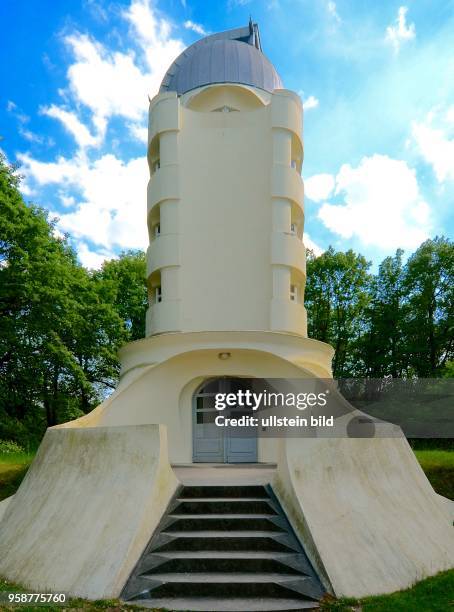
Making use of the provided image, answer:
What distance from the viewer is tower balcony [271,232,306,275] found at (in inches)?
568

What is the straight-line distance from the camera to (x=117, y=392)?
1255 cm

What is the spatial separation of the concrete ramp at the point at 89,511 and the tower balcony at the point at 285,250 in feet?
24.2

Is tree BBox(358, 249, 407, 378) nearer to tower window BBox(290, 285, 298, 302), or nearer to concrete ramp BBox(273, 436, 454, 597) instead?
tower window BBox(290, 285, 298, 302)

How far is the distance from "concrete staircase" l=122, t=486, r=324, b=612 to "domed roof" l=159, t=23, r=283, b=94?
1271cm

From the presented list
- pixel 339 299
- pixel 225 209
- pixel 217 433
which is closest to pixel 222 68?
pixel 225 209

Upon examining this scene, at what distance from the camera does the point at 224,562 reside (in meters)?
6.98

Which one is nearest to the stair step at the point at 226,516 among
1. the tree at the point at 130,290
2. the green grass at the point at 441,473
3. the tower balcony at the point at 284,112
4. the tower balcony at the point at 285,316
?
the tower balcony at the point at 285,316

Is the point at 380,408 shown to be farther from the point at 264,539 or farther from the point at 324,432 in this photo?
the point at 264,539

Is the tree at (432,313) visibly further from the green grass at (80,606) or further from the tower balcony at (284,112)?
the green grass at (80,606)

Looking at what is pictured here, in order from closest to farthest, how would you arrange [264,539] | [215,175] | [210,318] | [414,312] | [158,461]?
[264,539] → [158,461] → [210,318] → [215,175] → [414,312]

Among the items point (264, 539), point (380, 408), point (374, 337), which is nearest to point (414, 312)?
point (374, 337)

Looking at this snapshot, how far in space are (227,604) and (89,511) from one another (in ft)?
8.25

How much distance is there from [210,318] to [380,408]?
53.6 feet

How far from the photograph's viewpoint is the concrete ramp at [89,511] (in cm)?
693
